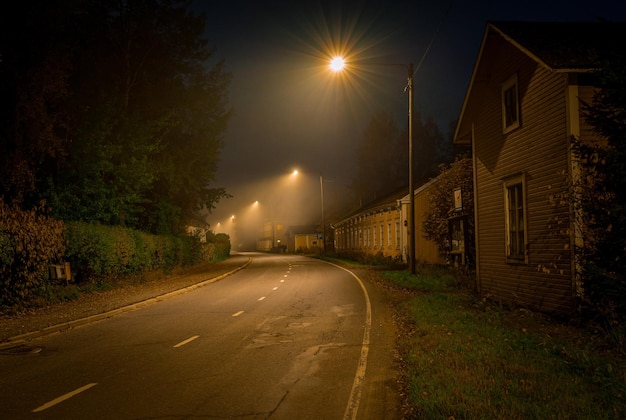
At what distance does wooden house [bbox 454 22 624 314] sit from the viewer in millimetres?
11969

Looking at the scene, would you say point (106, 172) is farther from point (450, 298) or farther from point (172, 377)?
point (172, 377)

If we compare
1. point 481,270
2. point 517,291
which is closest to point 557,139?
point 517,291

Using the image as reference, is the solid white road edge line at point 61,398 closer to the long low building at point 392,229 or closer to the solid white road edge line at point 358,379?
the solid white road edge line at point 358,379

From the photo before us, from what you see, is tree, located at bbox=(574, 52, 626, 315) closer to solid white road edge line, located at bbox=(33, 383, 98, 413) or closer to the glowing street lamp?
solid white road edge line, located at bbox=(33, 383, 98, 413)

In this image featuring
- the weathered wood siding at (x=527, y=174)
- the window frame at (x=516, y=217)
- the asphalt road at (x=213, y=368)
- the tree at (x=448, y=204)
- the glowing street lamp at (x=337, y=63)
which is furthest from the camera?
the tree at (x=448, y=204)

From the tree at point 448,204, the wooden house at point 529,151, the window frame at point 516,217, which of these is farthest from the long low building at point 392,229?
the window frame at point 516,217

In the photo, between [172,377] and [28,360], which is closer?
[172,377]

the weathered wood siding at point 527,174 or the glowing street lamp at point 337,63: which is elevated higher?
the glowing street lamp at point 337,63

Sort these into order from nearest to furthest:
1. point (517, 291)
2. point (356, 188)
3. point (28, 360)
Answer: point (28, 360), point (517, 291), point (356, 188)

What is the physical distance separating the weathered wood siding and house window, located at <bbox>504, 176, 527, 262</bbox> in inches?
9.2

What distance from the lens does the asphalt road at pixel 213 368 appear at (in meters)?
6.31

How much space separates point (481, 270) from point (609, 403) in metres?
11.9

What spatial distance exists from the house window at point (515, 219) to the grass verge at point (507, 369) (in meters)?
2.55

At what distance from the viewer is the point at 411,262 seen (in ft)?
86.0
